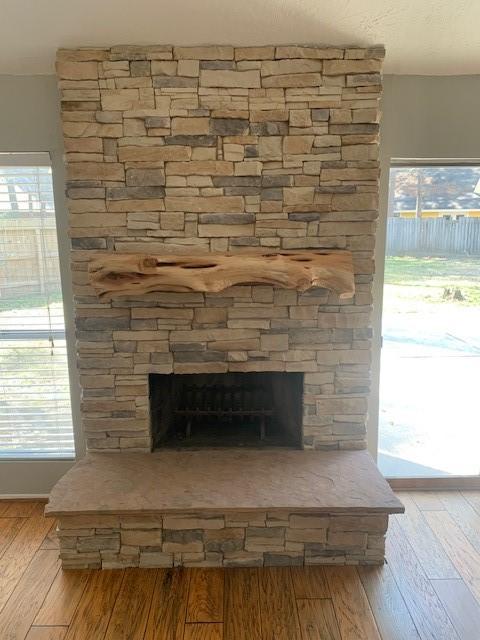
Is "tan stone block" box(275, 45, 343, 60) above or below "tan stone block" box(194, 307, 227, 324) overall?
above

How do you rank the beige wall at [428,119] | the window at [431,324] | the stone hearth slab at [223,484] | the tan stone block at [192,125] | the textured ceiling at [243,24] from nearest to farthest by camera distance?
the textured ceiling at [243,24]
the stone hearth slab at [223,484]
the tan stone block at [192,125]
the beige wall at [428,119]
the window at [431,324]

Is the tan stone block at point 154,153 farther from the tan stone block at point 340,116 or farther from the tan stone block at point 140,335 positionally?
the tan stone block at point 140,335

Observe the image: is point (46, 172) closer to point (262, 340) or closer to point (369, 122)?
point (262, 340)

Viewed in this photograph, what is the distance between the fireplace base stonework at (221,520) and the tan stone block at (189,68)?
1.86 meters

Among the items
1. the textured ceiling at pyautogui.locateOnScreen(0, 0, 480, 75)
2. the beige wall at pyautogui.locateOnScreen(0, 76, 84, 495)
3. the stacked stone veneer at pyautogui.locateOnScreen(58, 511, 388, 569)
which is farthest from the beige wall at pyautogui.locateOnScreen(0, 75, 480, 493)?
the stacked stone veneer at pyautogui.locateOnScreen(58, 511, 388, 569)

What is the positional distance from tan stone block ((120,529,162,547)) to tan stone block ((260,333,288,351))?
0.97 meters

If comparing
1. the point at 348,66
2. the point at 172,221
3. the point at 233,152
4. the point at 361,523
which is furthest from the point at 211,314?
the point at 348,66

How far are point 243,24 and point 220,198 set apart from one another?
0.70 m

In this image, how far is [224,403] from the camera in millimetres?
2650

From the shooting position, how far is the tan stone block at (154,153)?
2094 mm

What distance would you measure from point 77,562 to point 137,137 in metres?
1.96

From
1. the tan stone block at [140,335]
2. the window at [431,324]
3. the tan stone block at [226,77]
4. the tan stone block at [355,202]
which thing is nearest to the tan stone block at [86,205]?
the tan stone block at [140,335]

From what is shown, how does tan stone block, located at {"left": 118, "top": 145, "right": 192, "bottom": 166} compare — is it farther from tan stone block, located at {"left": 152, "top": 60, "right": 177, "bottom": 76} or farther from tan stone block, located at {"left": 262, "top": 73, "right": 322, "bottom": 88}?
tan stone block, located at {"left": 262, "top": 73, "right": 322, "bottom": 88}

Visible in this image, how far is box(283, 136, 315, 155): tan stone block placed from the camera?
210cm
